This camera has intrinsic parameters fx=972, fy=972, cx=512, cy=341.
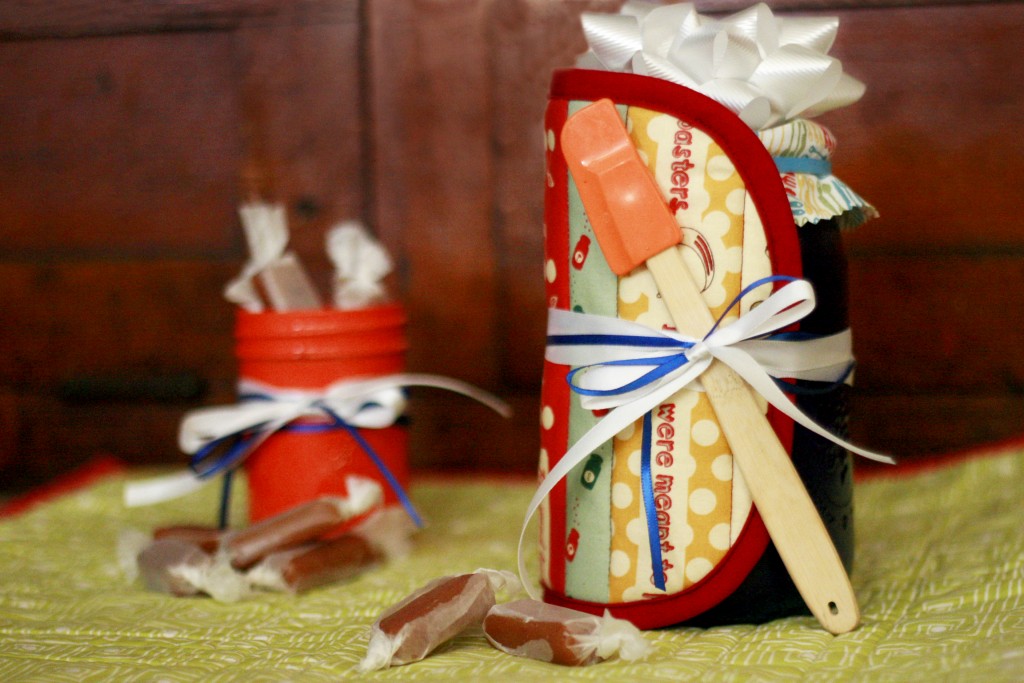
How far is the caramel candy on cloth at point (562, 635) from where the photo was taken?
638 mm

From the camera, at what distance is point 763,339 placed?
0.69m

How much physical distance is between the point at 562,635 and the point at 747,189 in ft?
1.08

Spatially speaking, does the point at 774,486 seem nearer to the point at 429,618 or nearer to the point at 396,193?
the point at 429,618

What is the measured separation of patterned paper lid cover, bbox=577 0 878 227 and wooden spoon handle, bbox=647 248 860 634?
103 millimetres

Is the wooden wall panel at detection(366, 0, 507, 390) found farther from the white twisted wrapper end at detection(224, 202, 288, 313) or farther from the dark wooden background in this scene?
the white twisted wrapper end at detection(224, 202, 288, 313)

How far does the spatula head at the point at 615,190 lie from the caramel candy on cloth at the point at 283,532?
357 millimetres

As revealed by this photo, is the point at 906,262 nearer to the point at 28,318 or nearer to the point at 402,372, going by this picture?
the point at 402,372

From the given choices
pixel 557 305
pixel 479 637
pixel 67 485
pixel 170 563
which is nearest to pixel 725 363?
pixel 557 305

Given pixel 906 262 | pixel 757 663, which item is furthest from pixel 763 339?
pixel 906 262

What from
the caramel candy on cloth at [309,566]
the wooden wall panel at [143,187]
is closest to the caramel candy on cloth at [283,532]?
the caramel candy on cloth at [309,566]

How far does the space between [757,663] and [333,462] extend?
0.47m

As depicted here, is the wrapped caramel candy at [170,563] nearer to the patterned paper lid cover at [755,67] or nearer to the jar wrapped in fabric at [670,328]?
the jar wrapped in fabric at [670,328]

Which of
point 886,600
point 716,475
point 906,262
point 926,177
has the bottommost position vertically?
point 886,600

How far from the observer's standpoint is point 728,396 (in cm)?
68
